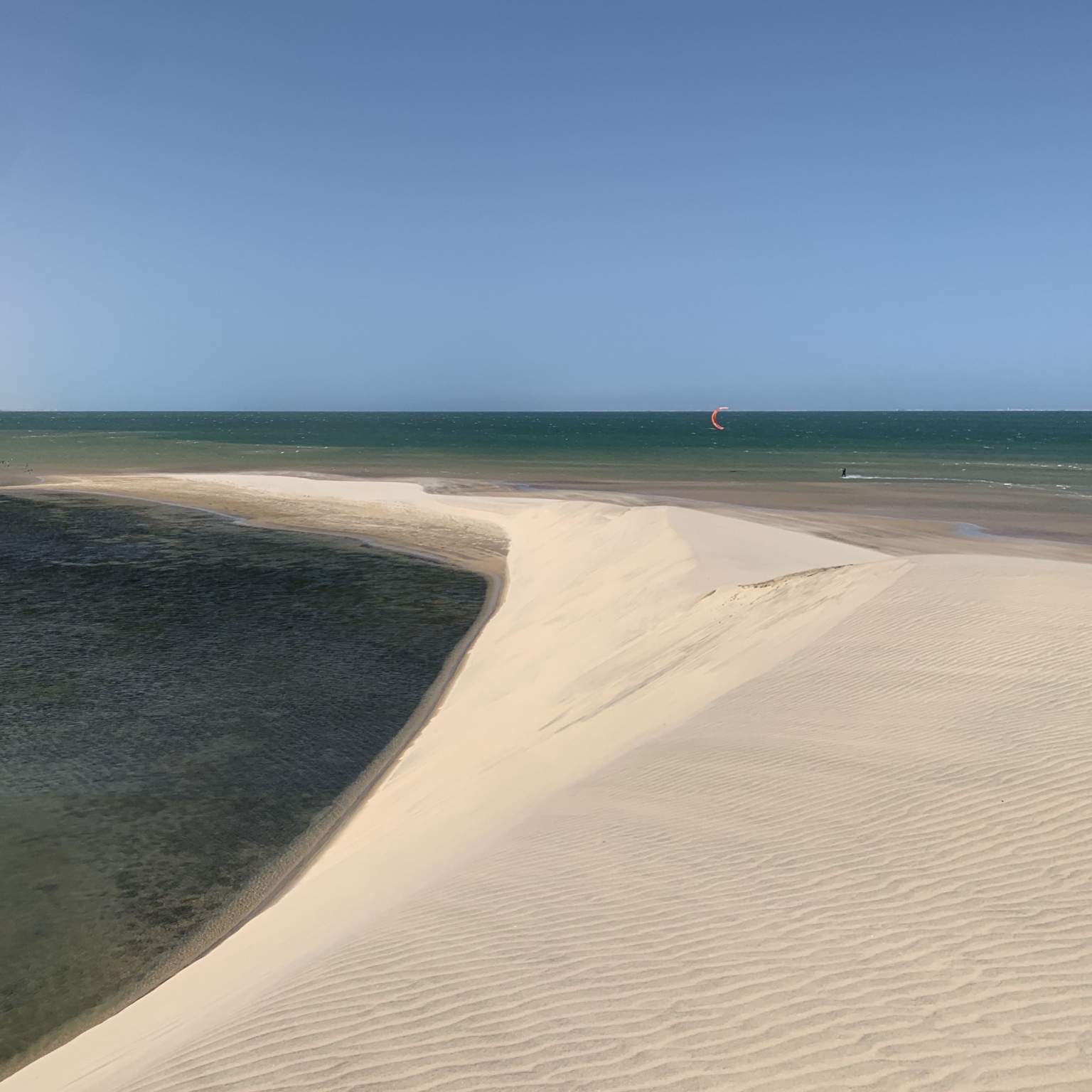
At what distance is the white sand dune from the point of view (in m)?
4.37

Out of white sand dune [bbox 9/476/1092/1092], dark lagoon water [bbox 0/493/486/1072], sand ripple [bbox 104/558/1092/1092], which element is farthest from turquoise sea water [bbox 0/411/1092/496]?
sand ripple [bbox 104/558/1092/1092]

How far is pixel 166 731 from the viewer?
12656 millimetres

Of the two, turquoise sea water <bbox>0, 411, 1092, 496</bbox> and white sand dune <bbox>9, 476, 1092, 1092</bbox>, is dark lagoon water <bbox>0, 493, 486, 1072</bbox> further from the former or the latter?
turquoise sea water <bbox>0, 411, 1092, 496</bbox>

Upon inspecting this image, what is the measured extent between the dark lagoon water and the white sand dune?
2.67 feet

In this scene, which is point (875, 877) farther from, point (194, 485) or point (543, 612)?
point (194, 485)

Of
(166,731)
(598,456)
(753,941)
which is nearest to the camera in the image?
(753,941)

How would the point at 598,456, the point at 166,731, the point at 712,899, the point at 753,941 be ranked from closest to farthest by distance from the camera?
the point at 753,941 < the point at 712,899 < the point at 166,731 < the point at 598,456

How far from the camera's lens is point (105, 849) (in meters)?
9.24

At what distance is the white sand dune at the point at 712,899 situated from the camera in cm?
437

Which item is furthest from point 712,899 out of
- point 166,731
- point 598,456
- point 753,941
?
point 598,456

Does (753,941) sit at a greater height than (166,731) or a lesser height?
greater

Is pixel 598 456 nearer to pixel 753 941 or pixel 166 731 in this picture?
pixel 166 731

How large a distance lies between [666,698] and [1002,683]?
428 cm

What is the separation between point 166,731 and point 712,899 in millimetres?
9390
